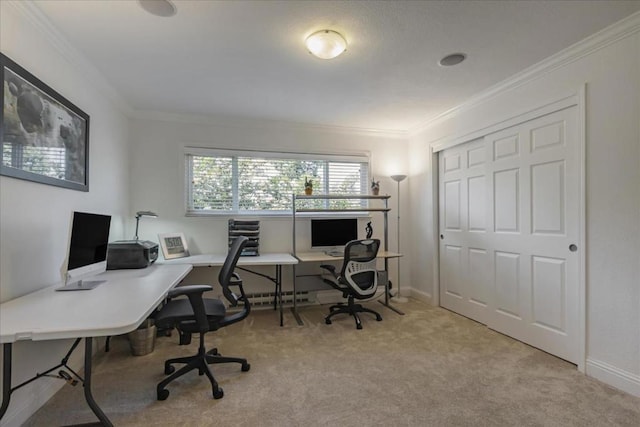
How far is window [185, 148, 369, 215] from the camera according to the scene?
12.6ft

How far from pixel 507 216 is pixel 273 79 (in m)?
2.52

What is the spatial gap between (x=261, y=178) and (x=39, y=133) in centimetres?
231

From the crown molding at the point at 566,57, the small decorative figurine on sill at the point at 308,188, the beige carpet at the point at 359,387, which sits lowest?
the beige carpet at the point at 359,387

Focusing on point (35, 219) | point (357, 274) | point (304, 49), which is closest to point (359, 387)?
point (357, 274)

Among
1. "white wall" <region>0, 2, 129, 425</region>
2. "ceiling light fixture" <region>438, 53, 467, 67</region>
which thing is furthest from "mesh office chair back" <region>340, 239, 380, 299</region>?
"white wall" <region>0, 2, 129, 425</region>

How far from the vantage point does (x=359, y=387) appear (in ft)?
6.89

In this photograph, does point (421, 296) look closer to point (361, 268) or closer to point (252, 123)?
point (361, 268)

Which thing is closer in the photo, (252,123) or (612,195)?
(612,195)

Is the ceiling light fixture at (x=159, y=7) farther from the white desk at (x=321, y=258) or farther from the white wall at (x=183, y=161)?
the white desk at (x=321, y=258)

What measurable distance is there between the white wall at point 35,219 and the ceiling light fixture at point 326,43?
170 centimetres

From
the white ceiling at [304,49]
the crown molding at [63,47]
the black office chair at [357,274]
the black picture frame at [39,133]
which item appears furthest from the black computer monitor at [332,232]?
the crown molding at [63,47]

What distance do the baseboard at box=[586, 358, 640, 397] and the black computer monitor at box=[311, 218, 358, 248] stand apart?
245 centimetres

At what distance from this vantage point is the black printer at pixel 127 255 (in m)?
2.72

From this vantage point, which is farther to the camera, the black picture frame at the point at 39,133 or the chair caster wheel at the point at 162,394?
the chair caster wheel at the point at 162,394
